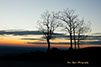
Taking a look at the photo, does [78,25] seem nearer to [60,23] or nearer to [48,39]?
[60,23]

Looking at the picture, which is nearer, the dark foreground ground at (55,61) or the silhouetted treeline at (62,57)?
the dark foreground ground at (55,61)

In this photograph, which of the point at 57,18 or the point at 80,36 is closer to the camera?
the point at 57,18

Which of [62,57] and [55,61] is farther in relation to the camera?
[62,57]

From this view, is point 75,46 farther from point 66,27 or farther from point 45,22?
point 45,22

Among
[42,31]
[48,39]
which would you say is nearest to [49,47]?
[48,39]

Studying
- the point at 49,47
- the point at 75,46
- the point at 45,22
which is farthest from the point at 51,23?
the point at 75,46

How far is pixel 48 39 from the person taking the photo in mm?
44312

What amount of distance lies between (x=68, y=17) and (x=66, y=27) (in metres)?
3.46

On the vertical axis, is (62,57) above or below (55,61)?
below

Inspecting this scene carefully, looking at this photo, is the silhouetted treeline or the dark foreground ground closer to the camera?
the dark foreground ground

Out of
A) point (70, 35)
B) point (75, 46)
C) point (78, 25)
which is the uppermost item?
point (78, 25)

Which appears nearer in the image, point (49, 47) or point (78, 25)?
point (49, 47)

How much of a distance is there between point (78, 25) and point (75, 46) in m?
7.12

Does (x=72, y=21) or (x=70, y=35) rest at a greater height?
(x=72, y=21)
